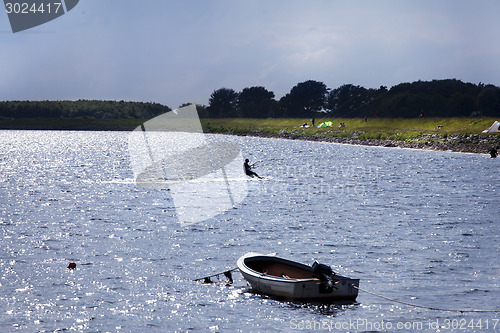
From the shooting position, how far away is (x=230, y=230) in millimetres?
49531

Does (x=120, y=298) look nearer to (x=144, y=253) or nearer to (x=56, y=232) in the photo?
(x=144, y=253)

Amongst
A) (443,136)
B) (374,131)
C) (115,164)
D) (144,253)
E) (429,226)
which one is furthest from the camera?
(374,131)

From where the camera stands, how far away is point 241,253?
133 ft

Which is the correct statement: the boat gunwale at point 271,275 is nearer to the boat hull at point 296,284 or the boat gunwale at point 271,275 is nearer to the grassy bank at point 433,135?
the boat hull at point 296,284

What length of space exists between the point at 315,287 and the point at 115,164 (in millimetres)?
109462

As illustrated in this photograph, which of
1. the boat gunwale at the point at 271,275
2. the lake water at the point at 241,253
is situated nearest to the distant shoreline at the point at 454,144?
the lake water at the point at 241,253

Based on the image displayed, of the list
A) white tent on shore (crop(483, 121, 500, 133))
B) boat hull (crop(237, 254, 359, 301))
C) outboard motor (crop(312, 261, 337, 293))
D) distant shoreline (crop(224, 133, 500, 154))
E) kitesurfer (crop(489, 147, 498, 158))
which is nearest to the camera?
outboard motor (crop(312, 261, 337, 293))

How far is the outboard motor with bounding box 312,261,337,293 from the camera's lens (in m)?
28.8

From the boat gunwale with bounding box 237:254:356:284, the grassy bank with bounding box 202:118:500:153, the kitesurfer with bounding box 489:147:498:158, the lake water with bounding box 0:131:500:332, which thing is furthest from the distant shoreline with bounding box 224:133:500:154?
the boat gunwale with bounding box 237:254:356:284

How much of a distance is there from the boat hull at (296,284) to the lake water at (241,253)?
54cm

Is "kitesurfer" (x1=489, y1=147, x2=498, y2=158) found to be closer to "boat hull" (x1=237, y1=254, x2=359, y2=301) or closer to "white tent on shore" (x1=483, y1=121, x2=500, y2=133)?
"white tent on shore" (x1=483, y1=121, x2=500, y2=133)

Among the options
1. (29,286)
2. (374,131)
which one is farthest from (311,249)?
(374,131)

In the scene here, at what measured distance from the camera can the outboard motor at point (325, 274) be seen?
28750mm

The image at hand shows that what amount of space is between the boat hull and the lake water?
543mm
